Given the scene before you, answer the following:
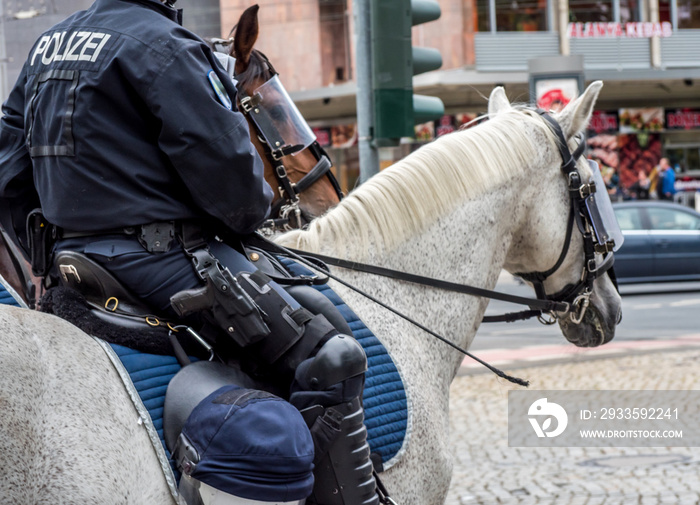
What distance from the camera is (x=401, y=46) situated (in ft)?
20.4

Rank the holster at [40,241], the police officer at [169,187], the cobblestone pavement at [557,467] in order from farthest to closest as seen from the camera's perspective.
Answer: the cobblestone pavement at [557,467] → the holster at [40,241] → the police officer at [169,187]

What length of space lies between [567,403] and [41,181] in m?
6.39

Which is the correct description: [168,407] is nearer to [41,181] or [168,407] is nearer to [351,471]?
[351,471]

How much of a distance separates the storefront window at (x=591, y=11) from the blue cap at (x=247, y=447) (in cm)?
2834

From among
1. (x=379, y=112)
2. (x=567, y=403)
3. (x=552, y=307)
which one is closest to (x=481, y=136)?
Answer: (x=552, y=307)

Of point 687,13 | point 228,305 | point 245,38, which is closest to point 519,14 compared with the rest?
point 687,13

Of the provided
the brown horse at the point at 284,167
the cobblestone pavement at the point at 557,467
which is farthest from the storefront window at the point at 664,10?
the brown horse at the point at 284,167

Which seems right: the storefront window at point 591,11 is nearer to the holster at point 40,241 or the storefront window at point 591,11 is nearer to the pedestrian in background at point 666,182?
the pedestrian in background at point 666,182

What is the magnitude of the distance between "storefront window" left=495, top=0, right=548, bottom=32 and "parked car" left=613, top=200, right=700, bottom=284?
1237 cm

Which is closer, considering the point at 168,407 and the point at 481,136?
the point at 168,407

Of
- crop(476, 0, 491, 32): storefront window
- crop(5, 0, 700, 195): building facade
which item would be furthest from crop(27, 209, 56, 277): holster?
crop(476, 0, 491, 32): storefront window

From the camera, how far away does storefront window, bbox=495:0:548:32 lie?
28375 mm

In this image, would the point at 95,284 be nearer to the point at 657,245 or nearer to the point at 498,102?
the point at 498,102

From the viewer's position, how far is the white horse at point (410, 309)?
229 cm
